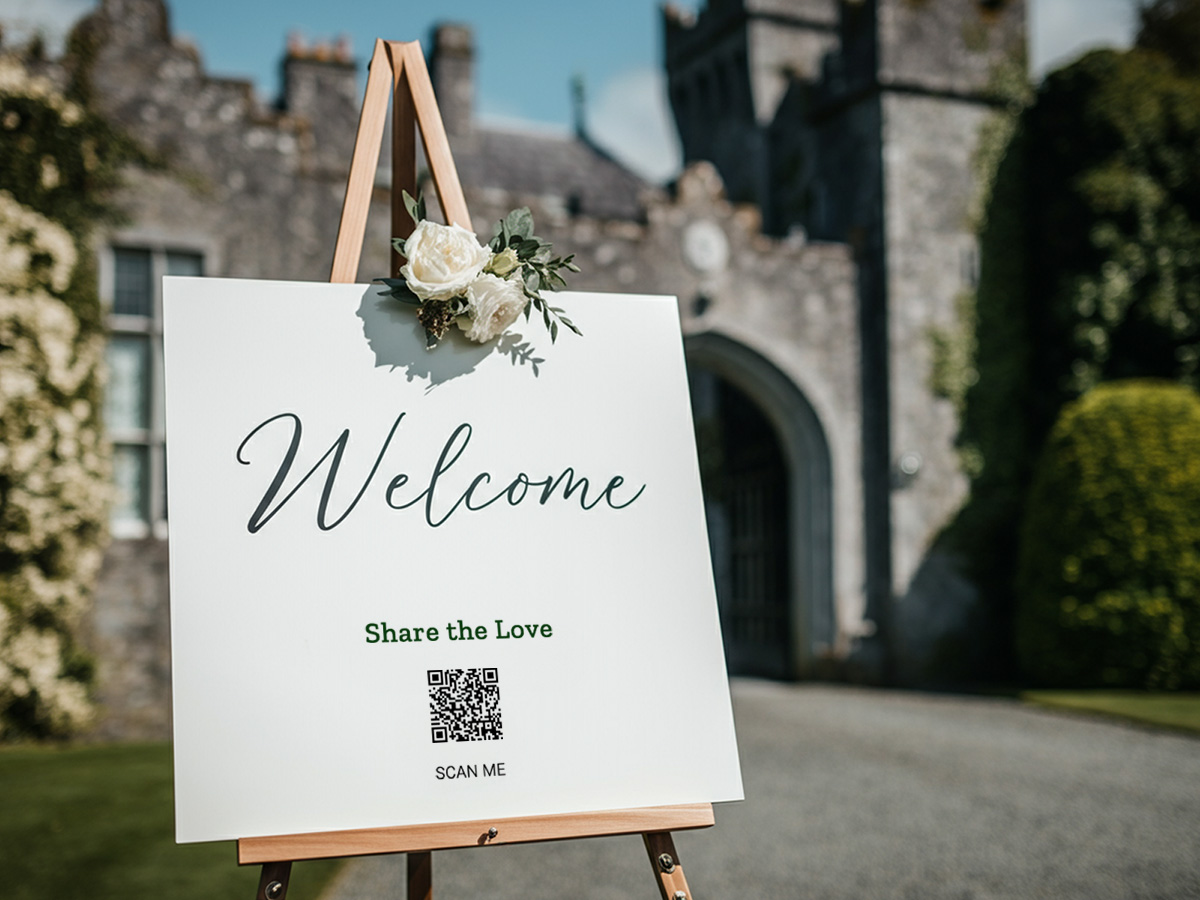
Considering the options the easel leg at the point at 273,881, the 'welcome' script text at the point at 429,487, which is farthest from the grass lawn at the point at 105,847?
the 'welcome' script text at the point at 429,487

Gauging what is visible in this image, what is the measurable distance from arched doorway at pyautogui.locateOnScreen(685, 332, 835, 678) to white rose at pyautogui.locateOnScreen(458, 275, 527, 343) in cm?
748

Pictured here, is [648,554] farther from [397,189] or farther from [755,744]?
[755,744]

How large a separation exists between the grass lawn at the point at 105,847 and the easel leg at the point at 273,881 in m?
2.12

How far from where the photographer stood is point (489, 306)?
208 centimetres

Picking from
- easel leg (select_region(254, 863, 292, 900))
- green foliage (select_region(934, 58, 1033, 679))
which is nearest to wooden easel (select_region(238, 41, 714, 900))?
easel leg (select_region(254, 863, 292, 900))

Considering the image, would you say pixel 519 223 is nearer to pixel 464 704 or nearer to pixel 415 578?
pixel 415 578

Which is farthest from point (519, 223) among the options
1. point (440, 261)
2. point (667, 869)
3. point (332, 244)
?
point (332, 244)

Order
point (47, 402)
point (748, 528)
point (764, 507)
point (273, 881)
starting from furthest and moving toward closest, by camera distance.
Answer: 1. point (748, 528)
2. point (764, 507)
3. point (47, 402)
4. point (273, 881)

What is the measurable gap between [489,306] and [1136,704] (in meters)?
7.18

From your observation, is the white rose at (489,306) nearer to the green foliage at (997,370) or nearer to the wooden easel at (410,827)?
the wooden easel at (410,827)

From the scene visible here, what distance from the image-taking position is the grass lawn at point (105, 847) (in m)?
3.71

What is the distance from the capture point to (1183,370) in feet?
31.0

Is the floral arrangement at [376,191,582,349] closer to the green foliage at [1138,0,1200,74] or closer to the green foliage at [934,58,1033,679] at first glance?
the green foliage at [934,58,1033,679]

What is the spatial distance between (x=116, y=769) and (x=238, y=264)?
3915mm
